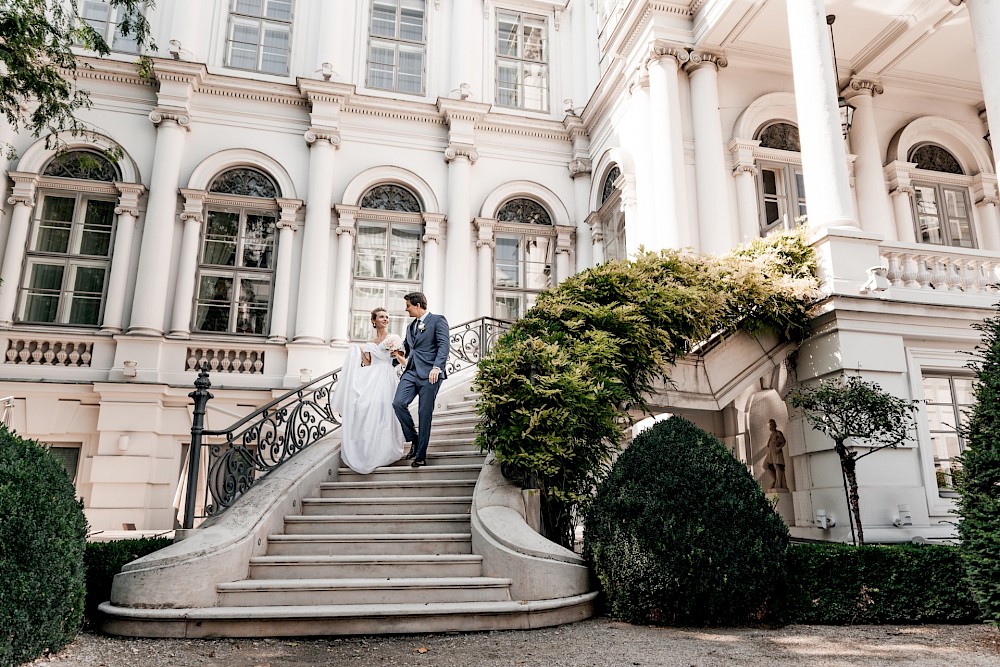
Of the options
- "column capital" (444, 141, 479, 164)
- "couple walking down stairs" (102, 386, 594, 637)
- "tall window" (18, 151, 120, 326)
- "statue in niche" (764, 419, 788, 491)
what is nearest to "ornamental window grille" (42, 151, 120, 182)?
"tall window" (18, 151, 120, 326)

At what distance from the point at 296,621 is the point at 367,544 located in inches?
52.5

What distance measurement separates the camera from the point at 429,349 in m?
7.57

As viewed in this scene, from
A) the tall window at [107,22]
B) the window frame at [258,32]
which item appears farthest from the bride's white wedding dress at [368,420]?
the tall window at [107,22]

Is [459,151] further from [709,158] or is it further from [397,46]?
[709,158]

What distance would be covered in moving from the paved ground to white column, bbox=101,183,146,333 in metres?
9.29

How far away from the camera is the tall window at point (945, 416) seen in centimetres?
840

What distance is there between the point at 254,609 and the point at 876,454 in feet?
22.8

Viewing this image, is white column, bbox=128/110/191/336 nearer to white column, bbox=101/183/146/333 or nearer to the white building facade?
the white building facade

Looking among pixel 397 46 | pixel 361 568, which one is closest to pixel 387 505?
pixel 361 568

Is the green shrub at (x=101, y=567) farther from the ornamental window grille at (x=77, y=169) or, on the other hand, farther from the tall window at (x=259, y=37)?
the tall window at (x=259, y=37)

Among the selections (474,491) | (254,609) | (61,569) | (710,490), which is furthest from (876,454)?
(61,569)

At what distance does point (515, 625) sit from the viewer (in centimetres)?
496

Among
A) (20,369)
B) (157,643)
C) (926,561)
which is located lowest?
(157,643)

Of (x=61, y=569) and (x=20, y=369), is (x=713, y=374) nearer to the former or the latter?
(x=61, y=569)
